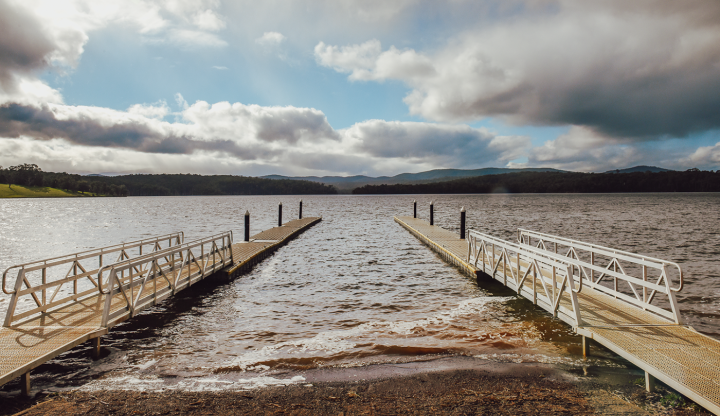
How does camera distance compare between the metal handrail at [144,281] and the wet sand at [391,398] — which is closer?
the wet sand at [391,398]

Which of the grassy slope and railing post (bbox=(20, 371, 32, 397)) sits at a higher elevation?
the grassy slope

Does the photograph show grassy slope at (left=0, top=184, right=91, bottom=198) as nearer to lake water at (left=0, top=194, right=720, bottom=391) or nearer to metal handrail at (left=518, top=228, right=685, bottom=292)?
lake water at (left=0, top=194, right=720, bottom=391)

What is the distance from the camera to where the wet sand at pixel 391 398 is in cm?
501

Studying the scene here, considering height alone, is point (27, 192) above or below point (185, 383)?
above

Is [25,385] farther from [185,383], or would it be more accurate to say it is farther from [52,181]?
[52,181]

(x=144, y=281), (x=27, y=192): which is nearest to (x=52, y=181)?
(x=27, y=192)

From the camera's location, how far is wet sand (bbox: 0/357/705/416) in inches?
197

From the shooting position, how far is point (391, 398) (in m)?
5.41

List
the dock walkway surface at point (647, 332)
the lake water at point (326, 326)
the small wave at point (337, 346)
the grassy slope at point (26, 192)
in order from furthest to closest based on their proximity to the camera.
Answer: the grassy slope at point (26, 192) → the small wave at point (337, 346) → the lake water at point (326, 326) → the dock walkway surface at point (647, 332)

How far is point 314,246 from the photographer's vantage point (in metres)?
24.1

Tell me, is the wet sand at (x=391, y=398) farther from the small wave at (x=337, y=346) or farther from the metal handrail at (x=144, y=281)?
the metal handrail at (x=144, y=281)

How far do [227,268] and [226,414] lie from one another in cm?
979

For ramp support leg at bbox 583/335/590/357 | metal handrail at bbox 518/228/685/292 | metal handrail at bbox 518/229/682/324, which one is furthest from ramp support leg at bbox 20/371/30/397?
metal handrail at bbox 518/228/685/292

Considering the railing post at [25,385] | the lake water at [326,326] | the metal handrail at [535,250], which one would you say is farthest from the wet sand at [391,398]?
the metal handrail at [535,250]
